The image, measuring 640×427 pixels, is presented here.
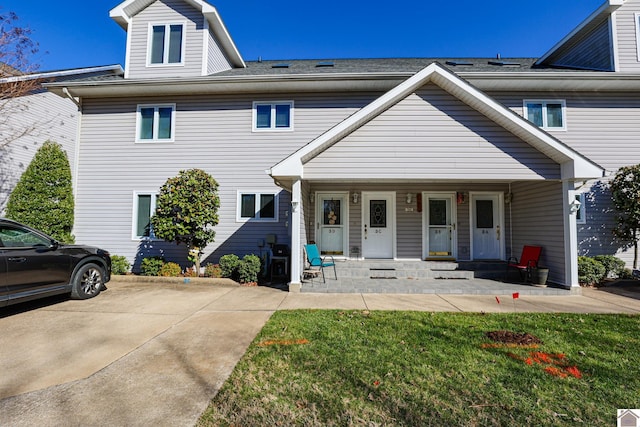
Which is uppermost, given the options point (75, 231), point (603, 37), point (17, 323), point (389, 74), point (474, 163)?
point (603, 37)

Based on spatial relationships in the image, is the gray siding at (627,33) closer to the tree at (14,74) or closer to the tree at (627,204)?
the tree at (627,204)

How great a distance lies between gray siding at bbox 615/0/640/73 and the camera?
8.98 m

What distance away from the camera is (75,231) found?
31.1ft

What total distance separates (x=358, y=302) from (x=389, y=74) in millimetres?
6693

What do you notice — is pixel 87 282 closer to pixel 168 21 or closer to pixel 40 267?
pixel 40 267

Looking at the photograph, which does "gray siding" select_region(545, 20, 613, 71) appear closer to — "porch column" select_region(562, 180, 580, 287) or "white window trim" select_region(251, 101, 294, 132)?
"porch column" select_region(562, 180, 580, 287)

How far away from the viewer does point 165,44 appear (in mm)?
9914

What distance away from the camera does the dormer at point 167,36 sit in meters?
9.70

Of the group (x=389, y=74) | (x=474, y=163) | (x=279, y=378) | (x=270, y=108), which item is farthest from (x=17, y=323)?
(x=389, y=74)

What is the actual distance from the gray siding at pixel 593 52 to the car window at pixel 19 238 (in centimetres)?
1563

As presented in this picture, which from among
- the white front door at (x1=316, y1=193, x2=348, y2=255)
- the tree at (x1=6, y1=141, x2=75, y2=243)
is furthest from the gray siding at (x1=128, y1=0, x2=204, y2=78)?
the white front door at (x1=316, y1=193, x2=348, y2=255)

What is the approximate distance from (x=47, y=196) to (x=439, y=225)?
39.4 ft

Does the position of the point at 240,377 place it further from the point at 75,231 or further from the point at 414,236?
the point at 75,231

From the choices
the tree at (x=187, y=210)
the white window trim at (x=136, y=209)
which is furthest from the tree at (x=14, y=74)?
the tree at (x=187, y=210)
